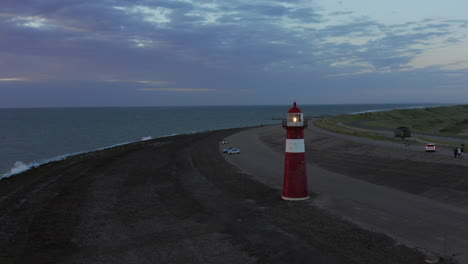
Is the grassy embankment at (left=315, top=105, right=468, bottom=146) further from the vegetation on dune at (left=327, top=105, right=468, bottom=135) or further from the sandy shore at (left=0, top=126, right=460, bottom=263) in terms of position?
the sandy shore at (left=0, top=126, right=460, bottom=263)

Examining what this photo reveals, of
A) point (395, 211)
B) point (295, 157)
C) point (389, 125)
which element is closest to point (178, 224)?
point (295, 157)

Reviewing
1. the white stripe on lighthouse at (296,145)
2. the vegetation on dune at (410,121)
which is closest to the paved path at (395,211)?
the white stripe on lighthouse at (296,145)

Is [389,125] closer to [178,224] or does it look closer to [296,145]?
[296,145]

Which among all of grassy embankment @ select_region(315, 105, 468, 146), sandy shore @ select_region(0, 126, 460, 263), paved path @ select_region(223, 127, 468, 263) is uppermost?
grassy embankment @ select_region(315, 105, 468, 146)

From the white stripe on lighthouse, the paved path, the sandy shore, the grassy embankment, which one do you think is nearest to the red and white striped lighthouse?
the white stripe on lighthouse

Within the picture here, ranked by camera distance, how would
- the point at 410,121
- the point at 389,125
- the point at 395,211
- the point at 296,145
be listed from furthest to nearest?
the point at 410,121 → the point at 389,125 → the point at 296,145 → the point at 395,211

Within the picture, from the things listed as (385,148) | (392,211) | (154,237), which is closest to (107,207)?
(154,237)

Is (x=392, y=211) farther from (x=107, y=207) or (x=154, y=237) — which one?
(x=107, y=207)
